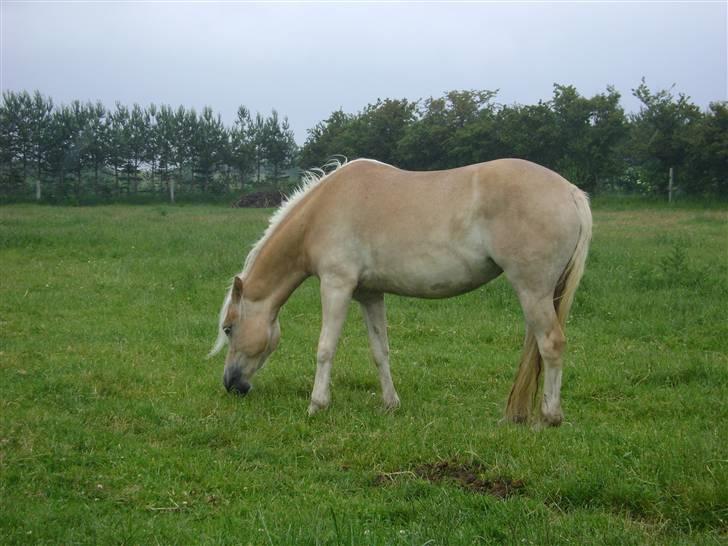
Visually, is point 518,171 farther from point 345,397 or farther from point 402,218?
point 345,397

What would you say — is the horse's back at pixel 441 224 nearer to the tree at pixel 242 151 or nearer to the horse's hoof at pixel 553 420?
the horse's hoof at pixel 553 420

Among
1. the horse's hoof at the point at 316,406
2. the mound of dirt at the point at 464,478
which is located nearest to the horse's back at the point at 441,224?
the horse's hoof at the point at 316,406

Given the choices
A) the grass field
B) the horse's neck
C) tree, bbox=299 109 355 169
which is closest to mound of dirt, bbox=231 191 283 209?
tree, bbox=299 109 355 169

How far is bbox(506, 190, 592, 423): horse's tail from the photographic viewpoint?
550 centimetres

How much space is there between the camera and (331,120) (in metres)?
38.8

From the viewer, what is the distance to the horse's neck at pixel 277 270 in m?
6.54

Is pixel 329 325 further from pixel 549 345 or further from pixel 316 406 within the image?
pixel 549 345

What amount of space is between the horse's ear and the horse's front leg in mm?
812

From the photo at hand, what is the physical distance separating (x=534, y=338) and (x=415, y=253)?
44.0 inches

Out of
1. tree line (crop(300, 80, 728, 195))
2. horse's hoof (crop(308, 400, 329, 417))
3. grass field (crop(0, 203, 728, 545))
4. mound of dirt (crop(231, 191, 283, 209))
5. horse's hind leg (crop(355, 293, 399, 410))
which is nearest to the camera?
grass field (crop(0, 203, 728, 545))

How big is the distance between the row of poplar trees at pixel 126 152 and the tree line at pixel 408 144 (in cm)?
6

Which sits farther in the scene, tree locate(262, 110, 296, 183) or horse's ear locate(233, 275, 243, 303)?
tree locate(262, 110, 296, 183)

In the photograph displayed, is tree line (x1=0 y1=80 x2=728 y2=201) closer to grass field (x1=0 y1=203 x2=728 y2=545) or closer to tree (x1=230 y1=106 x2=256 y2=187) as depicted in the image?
tree (x1=230 y1=106 x2=256 y2=187)

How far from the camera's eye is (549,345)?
544cm
